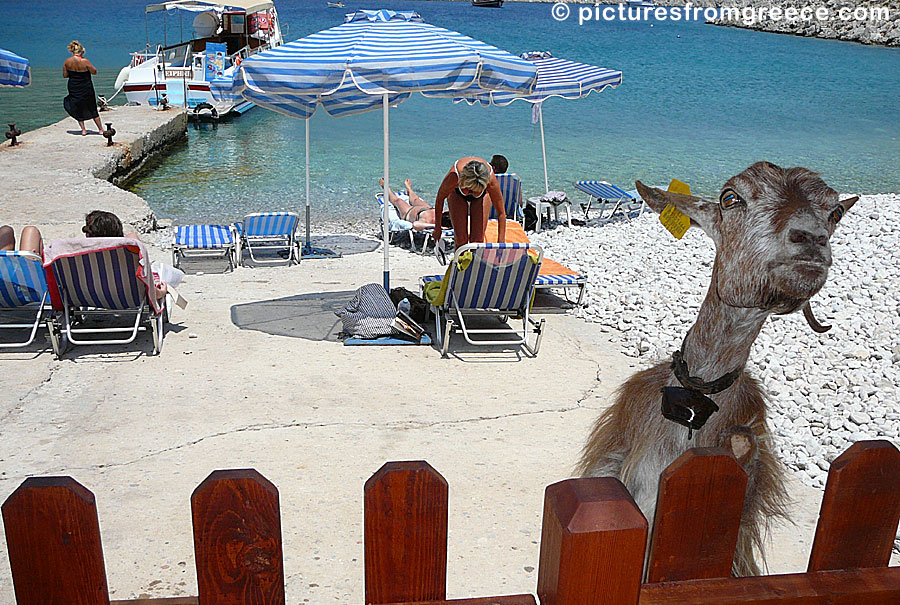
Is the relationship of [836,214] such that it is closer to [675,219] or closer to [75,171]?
[675,219]

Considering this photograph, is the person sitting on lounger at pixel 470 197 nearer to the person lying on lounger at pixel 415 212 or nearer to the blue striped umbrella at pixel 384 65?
the blue striped umbrella at pixel 384 65

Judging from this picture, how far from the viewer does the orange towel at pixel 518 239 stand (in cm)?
768

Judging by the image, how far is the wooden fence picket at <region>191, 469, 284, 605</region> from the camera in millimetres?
1083

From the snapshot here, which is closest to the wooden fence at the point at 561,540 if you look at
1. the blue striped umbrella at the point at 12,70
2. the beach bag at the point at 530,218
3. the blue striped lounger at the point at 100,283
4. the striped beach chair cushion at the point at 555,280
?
the blue striped lounger at the point at 100,283

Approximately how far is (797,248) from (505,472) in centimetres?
292

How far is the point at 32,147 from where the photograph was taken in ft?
48.6

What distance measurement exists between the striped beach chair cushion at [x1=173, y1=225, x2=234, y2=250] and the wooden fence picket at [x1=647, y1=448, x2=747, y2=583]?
27.4 ft

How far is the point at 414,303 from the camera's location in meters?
7.21

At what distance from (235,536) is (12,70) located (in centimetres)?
790

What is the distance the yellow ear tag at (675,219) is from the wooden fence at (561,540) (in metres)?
0.87

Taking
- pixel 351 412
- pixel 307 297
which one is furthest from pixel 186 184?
pixel 351 412

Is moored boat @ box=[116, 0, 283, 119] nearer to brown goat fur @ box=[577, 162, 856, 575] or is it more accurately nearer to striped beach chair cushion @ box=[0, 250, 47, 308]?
striped beach chair cushion @ box=[0, 250, 47, 308]

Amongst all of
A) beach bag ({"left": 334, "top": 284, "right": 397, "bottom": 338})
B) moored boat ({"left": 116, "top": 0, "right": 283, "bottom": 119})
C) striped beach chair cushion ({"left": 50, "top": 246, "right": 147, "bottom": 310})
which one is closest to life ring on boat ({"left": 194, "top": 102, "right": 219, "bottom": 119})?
moored boat ({"left": 116, "top": 0, "right": 283, "bottom": 119})

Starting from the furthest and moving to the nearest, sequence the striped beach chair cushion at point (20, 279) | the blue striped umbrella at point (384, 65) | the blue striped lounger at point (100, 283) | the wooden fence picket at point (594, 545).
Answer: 1. the blue striped umbrella at point (384, 65)
2. the striped beach chair cushion at point (20, 279)
3. the blue striped lounger at point (100, 283)
4. the wooden fence picket at point (594, 545)
